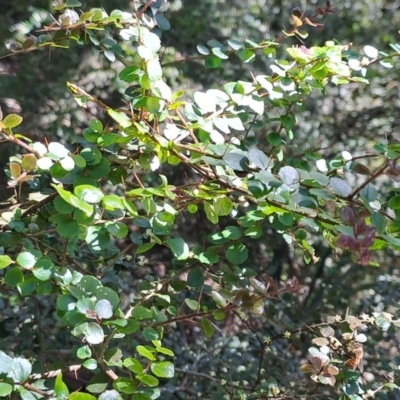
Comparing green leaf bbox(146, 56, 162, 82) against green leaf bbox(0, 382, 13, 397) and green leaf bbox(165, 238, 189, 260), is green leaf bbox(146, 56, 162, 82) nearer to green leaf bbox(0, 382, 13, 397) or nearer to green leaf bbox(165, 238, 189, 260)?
green leaf bbox(165, 238, 189, 260)

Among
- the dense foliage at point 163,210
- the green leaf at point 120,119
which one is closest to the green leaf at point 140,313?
the dense foliage at point 163,210

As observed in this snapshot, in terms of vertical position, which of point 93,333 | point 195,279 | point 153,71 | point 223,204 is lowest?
point 195,279

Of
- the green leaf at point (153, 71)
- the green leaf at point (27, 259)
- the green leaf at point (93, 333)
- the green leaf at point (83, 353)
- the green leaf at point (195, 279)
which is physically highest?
the green leaf at point (153, 71)

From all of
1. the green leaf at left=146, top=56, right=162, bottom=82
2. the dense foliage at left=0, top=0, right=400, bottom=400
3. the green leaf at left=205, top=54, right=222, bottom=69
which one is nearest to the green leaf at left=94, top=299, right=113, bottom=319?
the dense foliage at left=0, top=0, right=400, bottom=400

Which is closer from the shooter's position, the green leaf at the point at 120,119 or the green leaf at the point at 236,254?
the green leaf at the point at 120,119

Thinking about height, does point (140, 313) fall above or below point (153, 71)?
below

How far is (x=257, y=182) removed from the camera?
2.42 ft

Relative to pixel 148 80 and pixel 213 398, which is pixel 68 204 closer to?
pixel 148 80

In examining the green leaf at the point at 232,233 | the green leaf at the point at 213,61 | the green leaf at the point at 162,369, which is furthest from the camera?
the green leaf at the point at 213,61

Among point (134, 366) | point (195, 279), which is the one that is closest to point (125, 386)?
point (134, 366)

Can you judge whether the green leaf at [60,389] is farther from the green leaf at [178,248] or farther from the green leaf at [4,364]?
the green leaf at [178,248]

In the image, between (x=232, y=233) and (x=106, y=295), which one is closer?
(x=106, y=295)

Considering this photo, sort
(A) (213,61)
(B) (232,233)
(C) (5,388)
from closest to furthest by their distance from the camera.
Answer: (C) (5,388), (B) (232,233), (A) (213,61)

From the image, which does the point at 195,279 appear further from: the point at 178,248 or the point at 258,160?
the point at 258,160
